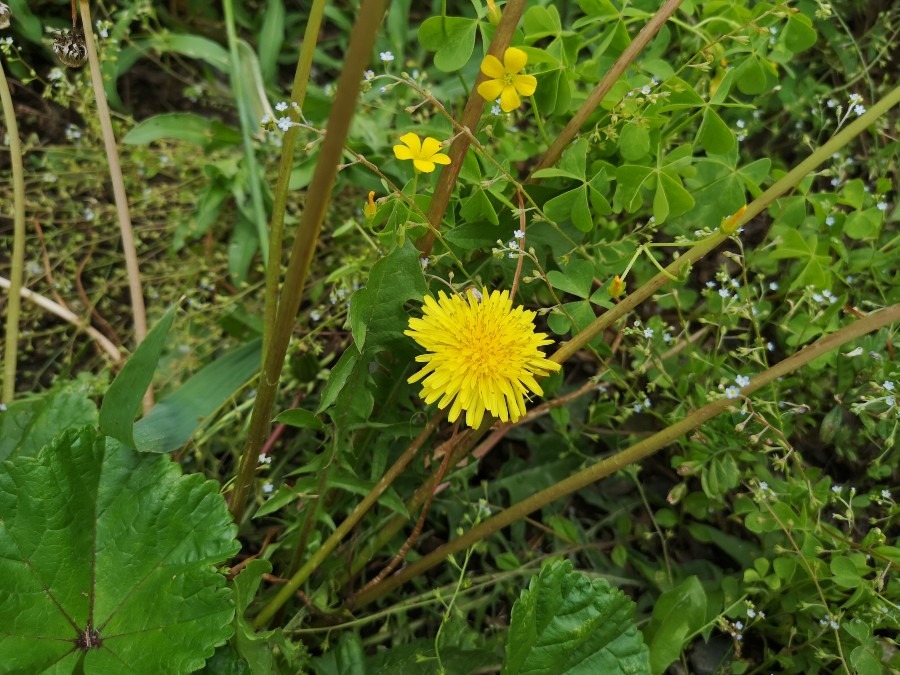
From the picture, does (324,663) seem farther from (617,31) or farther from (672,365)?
(617,31)

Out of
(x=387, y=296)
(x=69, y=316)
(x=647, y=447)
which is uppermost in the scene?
(x=387, y=296)

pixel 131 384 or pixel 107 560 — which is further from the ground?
pixel 131 384

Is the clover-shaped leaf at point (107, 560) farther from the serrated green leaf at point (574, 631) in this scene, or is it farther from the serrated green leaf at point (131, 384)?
the serrated green leaf at point (574, 631)

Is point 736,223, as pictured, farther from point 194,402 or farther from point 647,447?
point 194,402

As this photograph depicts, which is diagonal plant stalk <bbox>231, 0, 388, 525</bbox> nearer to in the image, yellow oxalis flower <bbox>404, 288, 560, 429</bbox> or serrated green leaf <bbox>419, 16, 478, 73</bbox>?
yellow oxalis flower <bbox>404, 288, 560, 429</bbox>

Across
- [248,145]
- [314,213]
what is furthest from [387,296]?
[248,145]

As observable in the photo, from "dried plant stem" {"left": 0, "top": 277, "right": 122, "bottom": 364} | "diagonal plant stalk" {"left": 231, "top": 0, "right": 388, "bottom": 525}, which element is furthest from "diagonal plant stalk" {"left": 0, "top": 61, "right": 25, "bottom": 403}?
"diagonal plant stalk" {"left": 231, "top": 0, "right": 388, "bottom": 525}

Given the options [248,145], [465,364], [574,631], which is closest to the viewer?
[465,364]
